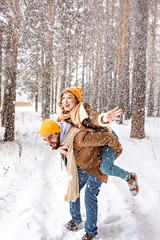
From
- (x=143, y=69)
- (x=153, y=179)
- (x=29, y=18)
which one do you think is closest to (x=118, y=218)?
(x=153, y=179)

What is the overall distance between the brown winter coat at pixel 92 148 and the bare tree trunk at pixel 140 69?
16.9 feet

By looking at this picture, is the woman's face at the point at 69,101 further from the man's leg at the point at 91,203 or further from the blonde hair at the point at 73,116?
the man's leg at the point at 91,203

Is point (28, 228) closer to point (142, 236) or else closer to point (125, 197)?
point (142, 236)

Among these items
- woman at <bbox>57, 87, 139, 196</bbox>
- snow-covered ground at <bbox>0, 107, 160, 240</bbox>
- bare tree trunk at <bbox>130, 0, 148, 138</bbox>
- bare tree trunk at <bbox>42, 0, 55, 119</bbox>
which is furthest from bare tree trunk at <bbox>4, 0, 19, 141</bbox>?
woman at <bbox>57, 87, 139, 196</bbox>

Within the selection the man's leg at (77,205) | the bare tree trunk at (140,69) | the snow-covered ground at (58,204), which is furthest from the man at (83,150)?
the bare tree trunk at (140,69)

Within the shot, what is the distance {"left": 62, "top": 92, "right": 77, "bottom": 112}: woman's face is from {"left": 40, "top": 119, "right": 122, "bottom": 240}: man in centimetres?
24

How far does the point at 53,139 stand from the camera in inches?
85.8

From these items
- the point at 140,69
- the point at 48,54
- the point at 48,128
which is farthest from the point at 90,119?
the point at 48,54

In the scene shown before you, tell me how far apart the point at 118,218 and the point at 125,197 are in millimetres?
629

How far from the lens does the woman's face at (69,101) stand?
231cm

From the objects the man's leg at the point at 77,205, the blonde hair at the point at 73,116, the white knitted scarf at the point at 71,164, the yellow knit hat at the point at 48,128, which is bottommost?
the man's leg at the point at 77,205

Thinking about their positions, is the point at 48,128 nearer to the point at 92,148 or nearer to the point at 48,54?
the point at 92,148

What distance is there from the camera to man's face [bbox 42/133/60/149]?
213 cm

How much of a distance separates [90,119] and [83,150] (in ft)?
1.33
